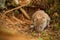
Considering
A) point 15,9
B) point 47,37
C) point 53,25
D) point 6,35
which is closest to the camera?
point 6,35

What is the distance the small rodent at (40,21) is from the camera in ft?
19.1

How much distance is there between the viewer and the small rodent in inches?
230

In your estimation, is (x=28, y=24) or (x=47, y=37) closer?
(x=47, y=37)

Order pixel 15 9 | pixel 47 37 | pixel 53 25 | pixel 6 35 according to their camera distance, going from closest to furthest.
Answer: pixel 6 35 → pixel 47 37 → pixel 53 25 → pixel 15 9

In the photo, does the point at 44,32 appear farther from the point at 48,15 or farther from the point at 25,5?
the point at 25,5

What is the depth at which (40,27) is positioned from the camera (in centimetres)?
581

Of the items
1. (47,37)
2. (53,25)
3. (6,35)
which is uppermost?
(53,25)

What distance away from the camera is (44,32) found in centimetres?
589

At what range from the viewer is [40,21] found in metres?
5.90

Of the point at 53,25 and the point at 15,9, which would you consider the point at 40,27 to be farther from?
the point at 15,9

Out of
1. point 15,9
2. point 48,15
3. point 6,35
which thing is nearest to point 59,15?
point 48,15

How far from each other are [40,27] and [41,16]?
0.44 meters

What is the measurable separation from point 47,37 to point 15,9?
169 centimetres

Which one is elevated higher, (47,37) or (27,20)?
(27,20)
